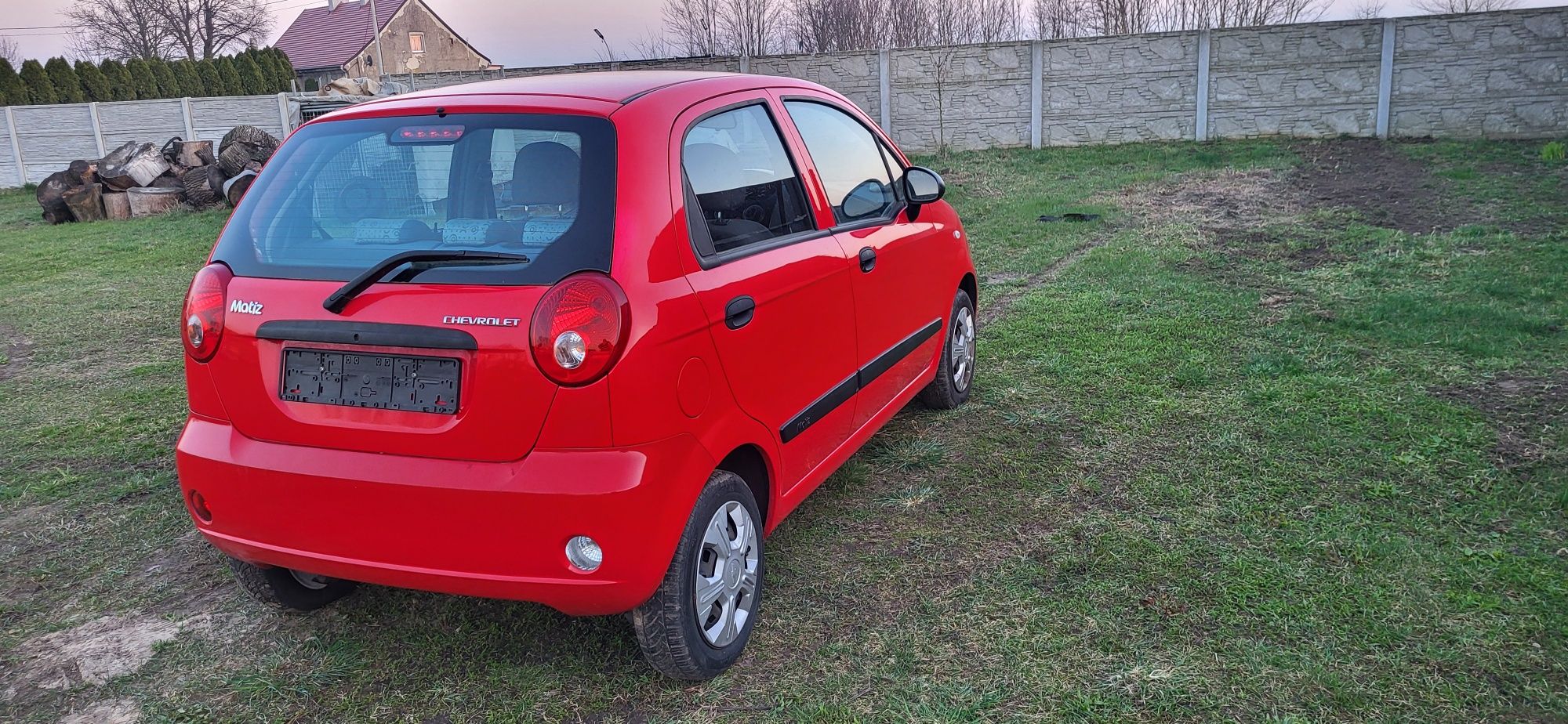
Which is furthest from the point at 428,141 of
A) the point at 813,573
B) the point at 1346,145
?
the point at 1346,145

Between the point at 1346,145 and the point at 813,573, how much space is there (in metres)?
16.5

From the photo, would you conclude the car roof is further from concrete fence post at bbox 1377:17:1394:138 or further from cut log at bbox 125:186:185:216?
concrete fence post at bbox 1377:17:1394:138

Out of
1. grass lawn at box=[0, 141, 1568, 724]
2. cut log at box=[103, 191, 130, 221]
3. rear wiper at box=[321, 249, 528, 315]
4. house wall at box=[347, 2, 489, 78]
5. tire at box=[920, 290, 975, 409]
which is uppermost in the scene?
house wall at box=[347, 2, 489, 78]

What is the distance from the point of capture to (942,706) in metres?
2.75

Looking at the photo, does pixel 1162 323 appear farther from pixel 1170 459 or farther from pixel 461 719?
pixel 461 719

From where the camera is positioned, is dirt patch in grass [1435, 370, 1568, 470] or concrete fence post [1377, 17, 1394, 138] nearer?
dirt patch in grass [1435, 370, 1568, 470]

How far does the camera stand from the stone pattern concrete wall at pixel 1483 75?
52.9ft

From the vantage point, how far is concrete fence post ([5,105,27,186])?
22.6 metres

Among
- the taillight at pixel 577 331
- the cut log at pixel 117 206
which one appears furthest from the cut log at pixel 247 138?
the taillight at pixel 577 331

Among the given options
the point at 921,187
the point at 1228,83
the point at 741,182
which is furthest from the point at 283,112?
the point at 741,182

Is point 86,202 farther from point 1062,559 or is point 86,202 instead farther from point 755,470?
point 1062,559

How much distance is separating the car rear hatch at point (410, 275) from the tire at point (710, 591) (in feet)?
1.80

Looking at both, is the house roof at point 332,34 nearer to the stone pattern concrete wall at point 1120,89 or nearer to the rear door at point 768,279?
the stone pattern concrete wall at point 1120,89

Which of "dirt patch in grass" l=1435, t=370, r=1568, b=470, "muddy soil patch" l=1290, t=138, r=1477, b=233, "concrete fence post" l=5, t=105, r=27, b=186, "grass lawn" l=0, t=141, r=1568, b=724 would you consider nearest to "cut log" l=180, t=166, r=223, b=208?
"concrete fence post" l=5, t=105, r=27, b=186
